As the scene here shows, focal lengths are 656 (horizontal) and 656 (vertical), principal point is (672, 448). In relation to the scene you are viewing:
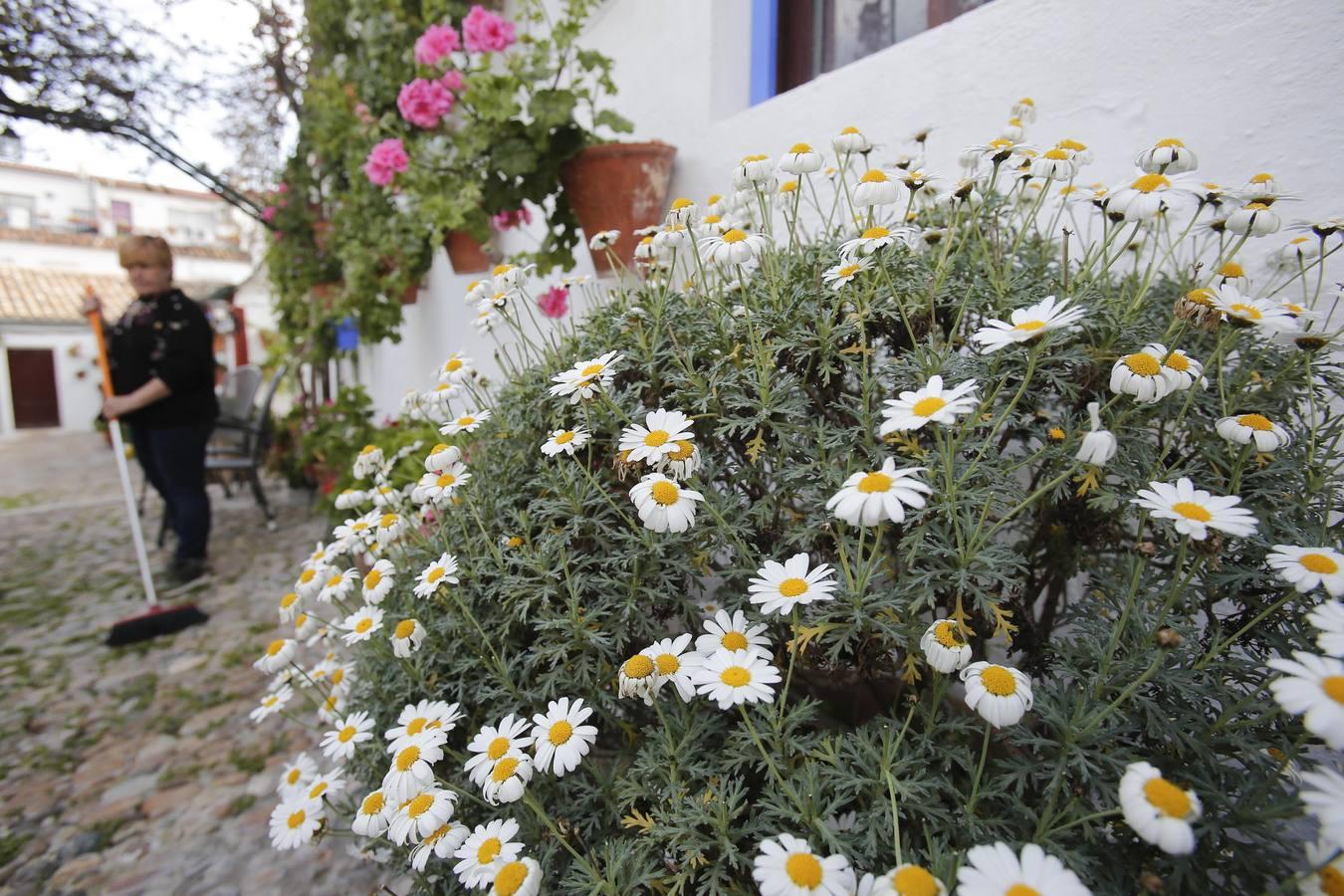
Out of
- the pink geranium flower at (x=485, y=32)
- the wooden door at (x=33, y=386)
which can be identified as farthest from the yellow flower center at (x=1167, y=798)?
the wooden door at (x=33, y=386)

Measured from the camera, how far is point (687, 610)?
0.98 metres

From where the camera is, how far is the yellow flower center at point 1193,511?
2.21 feet

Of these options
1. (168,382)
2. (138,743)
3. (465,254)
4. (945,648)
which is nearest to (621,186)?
(465,254)

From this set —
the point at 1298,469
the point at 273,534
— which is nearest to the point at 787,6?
the point at 1298,469

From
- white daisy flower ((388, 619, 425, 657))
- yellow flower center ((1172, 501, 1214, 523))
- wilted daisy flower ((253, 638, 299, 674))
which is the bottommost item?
wilted daisy flower ((253, 638, 299, 674))

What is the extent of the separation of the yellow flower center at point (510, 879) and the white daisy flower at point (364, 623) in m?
0.47

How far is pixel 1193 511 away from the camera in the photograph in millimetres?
684

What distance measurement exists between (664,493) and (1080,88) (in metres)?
1.32

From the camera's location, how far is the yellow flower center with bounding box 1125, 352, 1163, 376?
0.74m

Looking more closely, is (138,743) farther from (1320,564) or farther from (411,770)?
(1320,564)

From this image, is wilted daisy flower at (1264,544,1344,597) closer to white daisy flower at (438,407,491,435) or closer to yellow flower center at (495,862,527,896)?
yellow flower center at (495,862,527,896)

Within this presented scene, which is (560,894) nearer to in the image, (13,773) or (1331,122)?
(1331,122)

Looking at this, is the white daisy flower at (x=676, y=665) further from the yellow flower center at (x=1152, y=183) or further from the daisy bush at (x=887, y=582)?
the yellow flower center at (x=1152, y=183)

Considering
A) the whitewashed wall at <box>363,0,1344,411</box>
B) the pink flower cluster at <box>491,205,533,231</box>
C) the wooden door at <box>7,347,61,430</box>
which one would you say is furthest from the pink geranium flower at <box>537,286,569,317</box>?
the wooden door at <box>7,347,61,430</box>
